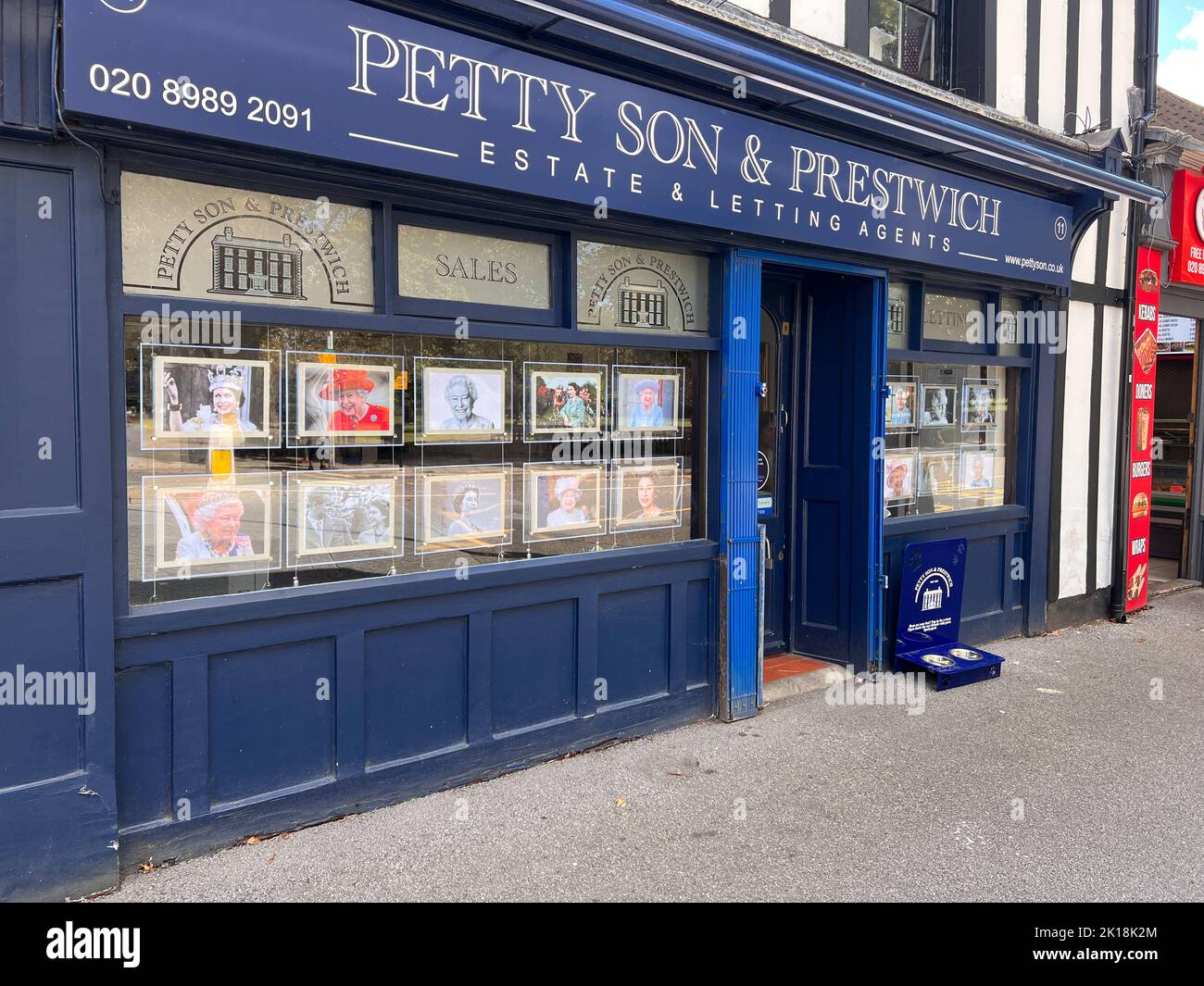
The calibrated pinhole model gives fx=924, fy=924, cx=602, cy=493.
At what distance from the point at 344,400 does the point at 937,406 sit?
4672mm

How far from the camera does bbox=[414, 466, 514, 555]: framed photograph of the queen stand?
4.27 metres

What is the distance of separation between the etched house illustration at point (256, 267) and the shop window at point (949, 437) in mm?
4155

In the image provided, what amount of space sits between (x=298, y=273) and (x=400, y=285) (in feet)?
1.48

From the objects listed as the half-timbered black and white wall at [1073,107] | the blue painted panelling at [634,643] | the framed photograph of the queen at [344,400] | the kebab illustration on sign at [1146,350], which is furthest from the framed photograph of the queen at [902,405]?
the framed photograph of the queen at [344,400]

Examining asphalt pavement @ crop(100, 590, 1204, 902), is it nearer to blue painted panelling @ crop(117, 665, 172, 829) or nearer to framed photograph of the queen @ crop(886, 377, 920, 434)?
blue painted panelling @ crop(117, 665, 172, 829)

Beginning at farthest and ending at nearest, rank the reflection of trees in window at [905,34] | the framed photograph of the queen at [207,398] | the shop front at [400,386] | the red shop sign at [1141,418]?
1. the red shop sign at [1141,418]
2. the reflection of trees in window at [905,34]
3. the framed photograph of the queen at [207,398]
4. the shop front at [400,386]

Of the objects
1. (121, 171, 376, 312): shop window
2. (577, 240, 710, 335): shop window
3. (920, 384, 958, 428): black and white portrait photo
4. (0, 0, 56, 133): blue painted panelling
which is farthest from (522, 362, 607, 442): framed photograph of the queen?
(920, 384, 958, 428): black and white portrait photo

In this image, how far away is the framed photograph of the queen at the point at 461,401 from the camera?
13.9 ft

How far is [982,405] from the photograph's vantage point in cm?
725

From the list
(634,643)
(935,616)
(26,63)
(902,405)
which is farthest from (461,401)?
(935,616)

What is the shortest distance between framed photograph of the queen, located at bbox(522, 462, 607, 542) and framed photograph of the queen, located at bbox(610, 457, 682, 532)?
92mm

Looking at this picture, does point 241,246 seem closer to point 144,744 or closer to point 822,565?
point 144,744

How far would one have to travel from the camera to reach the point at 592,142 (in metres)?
4.34

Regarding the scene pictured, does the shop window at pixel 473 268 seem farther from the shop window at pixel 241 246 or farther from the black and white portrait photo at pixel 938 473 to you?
the black and white portrait photo at pixel 938 473
